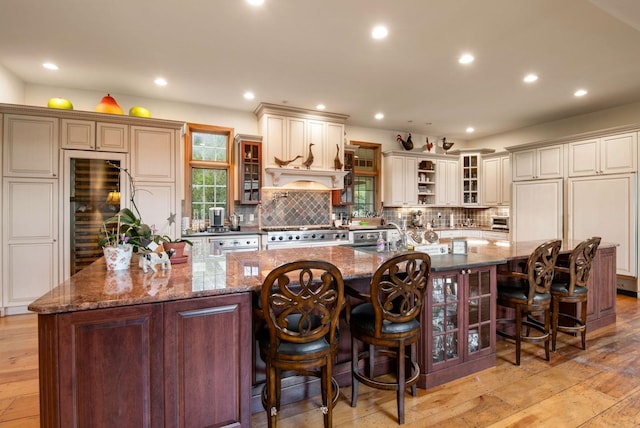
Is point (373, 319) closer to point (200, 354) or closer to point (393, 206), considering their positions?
point (200, 354)

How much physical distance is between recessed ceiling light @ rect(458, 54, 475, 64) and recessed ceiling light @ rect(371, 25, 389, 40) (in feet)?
3.21

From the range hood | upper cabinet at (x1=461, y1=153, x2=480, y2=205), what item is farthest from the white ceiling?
upper cabinet at (x1=461, y1=153, x2=480, y2=205)

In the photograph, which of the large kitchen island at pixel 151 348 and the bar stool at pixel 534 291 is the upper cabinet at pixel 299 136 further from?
the bar stool at pixel 534 291

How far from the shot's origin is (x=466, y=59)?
3330 millimetres

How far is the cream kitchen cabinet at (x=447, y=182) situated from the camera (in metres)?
6.59

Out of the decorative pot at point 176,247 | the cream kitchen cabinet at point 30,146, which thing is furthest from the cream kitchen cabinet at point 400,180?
the cream kitchen cabinet at point 30,146

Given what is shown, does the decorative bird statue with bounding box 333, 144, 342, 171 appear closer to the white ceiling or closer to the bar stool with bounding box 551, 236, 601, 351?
the white ceiling

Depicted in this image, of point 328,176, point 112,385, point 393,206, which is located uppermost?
point 328,176

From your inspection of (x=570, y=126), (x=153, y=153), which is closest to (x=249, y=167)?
(x=153, y=153)

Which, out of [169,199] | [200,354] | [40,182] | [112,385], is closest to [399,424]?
[200,354]

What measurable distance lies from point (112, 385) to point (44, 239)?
128 inches

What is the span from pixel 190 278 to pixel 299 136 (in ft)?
11.8

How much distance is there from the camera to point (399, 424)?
1.85 meters

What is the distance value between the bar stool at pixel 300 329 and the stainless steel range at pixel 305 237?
9.42ft
